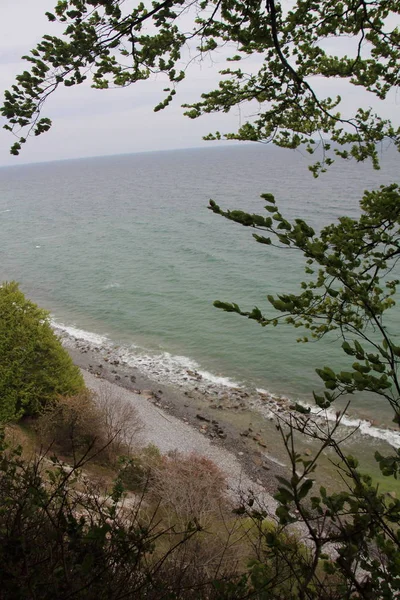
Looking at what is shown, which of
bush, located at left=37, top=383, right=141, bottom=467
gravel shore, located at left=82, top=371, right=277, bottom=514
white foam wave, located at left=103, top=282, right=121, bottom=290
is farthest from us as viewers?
white foam wave, located at left=103, top=282, right=121, bottom=290

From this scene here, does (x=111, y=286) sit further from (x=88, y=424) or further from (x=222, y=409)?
(x=88, y=424)

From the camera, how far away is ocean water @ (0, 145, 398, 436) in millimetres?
27859

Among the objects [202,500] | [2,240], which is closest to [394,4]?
[202,500]

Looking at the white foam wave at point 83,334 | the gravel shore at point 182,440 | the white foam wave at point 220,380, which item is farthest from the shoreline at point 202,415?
the white foam wave at point 83,334

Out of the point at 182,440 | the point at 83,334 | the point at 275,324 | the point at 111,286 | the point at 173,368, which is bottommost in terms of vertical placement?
the point at 182,440

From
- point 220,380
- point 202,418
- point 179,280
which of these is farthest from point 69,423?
point 179,280

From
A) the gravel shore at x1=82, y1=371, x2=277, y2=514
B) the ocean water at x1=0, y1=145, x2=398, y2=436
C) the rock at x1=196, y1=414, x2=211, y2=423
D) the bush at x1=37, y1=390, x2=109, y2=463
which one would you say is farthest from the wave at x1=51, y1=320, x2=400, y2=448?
the bush at x1=37, y1=390, x2=109, y2=463

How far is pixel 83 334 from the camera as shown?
3453cm

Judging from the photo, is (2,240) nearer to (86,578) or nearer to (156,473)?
(156,473)

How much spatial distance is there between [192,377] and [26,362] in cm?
1144

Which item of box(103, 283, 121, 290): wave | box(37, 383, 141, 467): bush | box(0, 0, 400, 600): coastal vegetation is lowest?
box(37, 383, 141, 467): bush

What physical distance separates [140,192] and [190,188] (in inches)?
525

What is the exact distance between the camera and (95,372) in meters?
27.8

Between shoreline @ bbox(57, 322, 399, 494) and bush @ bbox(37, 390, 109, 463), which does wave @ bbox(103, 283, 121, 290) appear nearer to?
shoreline @ bbox(57, 322, 399, 494)
